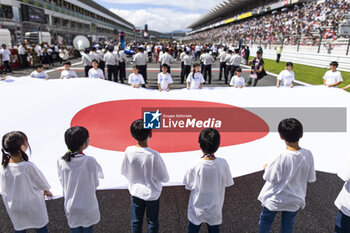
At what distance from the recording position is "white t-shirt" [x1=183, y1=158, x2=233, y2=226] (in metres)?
2.27

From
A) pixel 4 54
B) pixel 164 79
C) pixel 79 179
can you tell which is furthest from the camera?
pixel 4 54

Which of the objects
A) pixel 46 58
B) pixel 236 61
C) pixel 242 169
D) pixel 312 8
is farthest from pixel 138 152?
pixel 312 8

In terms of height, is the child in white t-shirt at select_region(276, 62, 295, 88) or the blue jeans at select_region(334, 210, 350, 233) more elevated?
the child in white t-shirt at select_region(276, 62, 295, 88)

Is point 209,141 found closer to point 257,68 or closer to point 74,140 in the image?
point 74,140

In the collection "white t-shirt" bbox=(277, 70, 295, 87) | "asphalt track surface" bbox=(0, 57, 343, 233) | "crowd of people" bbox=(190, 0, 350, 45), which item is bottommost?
"asphalt track surface" bbox=(0, 57, 343, 233)

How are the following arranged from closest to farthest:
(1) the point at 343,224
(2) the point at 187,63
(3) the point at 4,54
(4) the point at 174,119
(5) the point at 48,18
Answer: (1) the point at 343,224
(4) the point at 174,119
(2) the point at 187,63
(3) the point at 4,54
(5) the point at 48,18

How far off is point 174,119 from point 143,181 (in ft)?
9.22

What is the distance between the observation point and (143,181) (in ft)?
8.06

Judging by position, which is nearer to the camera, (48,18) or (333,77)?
(333,77)

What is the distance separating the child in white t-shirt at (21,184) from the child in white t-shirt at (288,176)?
2276 millimetres

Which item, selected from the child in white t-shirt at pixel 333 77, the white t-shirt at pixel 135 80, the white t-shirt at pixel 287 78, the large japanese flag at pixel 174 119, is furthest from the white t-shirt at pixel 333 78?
the white t-shirt at pixel 135 80

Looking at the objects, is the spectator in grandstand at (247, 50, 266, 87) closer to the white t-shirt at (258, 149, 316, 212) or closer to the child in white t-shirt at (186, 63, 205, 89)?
the child in white t-shirt at (186, 63, 205, 89)

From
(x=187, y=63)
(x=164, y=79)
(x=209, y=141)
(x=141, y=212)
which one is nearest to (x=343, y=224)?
(x=209, y=141)

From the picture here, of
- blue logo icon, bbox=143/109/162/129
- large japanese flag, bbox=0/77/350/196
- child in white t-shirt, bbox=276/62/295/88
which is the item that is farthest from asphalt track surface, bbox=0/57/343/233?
child in white t-shirt, bbox=276/62/295/88
